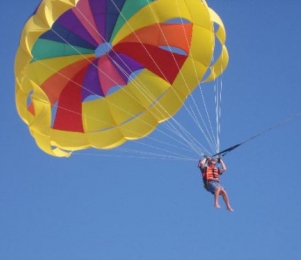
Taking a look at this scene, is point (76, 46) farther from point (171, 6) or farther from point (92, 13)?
point (171, 6)

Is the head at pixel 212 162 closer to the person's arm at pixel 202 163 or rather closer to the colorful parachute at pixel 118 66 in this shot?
the person's arm at pixel 202 163

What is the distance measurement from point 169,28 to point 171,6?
48 cm

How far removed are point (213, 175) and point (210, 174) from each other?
2.1 inches

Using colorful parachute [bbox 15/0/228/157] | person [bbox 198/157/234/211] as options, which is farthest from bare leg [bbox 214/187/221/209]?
colorful parachute [bbox 15/0/228/157]

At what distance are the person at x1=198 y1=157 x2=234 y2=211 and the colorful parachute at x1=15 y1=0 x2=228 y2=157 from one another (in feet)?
5.22

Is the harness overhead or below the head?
below

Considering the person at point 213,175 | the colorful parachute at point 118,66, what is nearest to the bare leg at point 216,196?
the person at point 213,175

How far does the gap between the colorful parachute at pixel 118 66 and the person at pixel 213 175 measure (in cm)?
159

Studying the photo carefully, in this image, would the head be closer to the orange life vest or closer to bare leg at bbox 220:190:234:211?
the orange life vest

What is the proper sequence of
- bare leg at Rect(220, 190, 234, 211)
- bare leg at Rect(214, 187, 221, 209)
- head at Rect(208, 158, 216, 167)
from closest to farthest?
bare leg at Rect(214, 187, 221, 209) → bare leg at Rect(220, 190, 234, 211) → head at Rect(208, 158, 216, 167)

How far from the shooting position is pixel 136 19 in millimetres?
15281

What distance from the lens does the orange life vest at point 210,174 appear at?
1411 centimetres

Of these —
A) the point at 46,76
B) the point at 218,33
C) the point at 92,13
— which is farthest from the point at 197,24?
the point at 46,76

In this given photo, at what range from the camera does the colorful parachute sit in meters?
15.1
